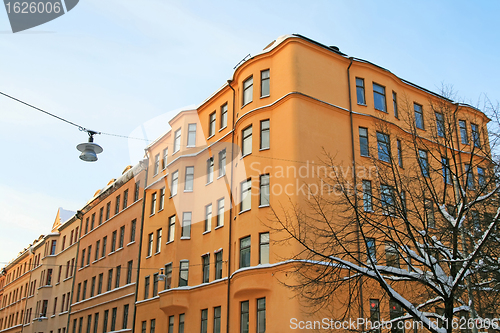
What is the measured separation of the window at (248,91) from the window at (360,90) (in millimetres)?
6300

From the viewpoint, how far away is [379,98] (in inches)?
1182

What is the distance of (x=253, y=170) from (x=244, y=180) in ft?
2.72

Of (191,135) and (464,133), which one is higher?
(191,135)

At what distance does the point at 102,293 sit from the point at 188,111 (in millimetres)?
17840

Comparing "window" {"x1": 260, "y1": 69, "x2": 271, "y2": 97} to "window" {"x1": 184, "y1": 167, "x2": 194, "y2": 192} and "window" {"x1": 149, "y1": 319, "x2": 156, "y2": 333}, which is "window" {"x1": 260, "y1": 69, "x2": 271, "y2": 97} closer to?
"window" {"x1": 184, "y1": 167, "x2": 194, "y2": 192}

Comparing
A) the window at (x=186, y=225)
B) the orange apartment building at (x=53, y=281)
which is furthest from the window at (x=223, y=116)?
the orange apartment building at (x=53, y=281)

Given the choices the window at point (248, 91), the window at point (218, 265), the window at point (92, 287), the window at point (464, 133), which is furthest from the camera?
the window at point (92, 287)

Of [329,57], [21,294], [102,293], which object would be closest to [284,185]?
[329,57]

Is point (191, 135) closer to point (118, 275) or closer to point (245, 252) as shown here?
point (245, 252)

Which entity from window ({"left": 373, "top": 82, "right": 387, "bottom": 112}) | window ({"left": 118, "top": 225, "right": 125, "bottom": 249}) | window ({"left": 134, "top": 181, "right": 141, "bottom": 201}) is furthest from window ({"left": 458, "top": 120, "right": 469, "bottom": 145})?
window ({"left": 118, "top": 225, "right": 125, "bottom": 249})

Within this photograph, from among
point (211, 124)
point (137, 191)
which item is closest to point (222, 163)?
point (211, 124)

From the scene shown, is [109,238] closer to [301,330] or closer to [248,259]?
[248,259]

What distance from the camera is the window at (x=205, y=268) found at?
29688 mm

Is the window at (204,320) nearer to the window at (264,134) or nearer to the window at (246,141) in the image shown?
the window at (246,141)
